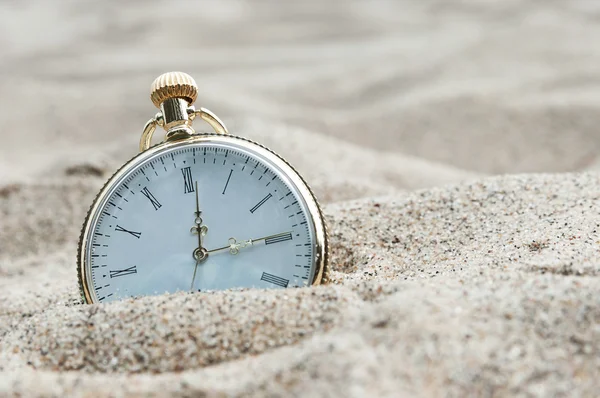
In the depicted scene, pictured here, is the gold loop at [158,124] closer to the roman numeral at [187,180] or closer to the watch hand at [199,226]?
the roman numeral at [187,180]

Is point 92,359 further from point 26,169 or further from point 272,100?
point 272,100

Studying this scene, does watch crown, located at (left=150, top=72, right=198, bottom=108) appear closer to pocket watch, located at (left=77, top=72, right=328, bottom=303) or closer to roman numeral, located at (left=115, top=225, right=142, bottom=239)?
pocket watch, located at (left=77, top=72, right=328, bottom=303)

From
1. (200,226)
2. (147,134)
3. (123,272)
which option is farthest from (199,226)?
(147,134)

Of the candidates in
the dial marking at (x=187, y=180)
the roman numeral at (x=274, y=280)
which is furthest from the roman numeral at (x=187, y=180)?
the roman numeral at (x=274, y=280)

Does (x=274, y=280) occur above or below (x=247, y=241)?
below

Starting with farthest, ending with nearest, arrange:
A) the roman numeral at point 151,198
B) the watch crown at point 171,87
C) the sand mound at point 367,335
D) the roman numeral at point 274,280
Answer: the watch crown at point 171,87
the roman numeral at point 151,198
the roman numeral at point 274,280
the sand mound at point 367,335

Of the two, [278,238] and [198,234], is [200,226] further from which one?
[278,238]
